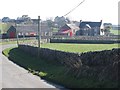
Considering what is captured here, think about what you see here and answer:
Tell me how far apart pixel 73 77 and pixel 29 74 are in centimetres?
806

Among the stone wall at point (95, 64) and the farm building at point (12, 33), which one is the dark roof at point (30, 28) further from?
the stone wall at point (95, 64)

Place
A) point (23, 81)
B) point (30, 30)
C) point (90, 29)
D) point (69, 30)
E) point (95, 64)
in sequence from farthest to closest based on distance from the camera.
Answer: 1. point (69, 30)
2. point (30, 30)
3. point (90, 29)
4. point (23, 81)
5. point (95, 64)

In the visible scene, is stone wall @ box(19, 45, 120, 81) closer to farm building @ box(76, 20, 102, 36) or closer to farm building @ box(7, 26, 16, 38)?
farm building @ box(7, 26, 16, 38)

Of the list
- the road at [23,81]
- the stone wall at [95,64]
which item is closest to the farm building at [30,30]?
the road at [23,81]

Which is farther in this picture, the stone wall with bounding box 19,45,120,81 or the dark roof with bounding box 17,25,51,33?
the dark roof with bounding box 17,25,51,33

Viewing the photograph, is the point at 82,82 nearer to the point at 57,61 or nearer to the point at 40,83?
the point at 40,83

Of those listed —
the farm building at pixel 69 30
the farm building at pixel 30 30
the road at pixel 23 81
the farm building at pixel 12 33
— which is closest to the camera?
the road at pixel 23 81

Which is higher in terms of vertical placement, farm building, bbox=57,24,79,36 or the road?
farm building, bbox=57,24,79,36

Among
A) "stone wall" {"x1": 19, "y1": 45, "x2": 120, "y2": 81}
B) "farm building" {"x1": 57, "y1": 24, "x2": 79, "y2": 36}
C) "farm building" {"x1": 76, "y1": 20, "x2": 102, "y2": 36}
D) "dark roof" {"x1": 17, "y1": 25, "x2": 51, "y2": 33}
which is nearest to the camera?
"stone wall" {"x1": 19, "y1": 45, "x2": 120, "y2": 81}

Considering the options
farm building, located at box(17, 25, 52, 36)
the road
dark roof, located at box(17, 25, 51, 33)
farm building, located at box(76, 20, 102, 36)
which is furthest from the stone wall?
farm building, located at box(76, 20, 102, 36)

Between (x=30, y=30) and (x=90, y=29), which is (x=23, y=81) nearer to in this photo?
(x=90, y=29)

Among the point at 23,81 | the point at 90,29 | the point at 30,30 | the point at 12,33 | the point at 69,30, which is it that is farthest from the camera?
the point at 69,30

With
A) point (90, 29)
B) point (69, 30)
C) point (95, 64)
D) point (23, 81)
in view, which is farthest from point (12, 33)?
point (95, 64)

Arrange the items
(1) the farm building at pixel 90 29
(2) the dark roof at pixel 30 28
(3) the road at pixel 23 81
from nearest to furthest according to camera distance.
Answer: (3) the road at pixel 23 81 → (2) the dark roof at pixel 30 28 → (1) the farm building at pixel 90 29
